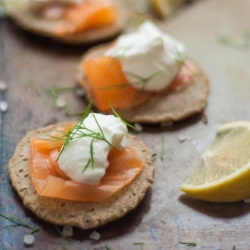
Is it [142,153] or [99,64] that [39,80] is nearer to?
[99,64]

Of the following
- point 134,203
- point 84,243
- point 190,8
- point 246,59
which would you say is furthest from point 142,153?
point 190,8

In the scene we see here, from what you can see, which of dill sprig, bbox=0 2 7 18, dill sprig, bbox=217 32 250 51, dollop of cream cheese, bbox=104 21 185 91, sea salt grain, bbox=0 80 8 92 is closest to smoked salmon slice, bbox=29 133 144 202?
dollop of cream cheese, bbox=104 21 185 91

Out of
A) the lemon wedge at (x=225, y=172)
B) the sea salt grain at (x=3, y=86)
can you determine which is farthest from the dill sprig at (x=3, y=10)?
the lemon wedge at (x=225, y=172)

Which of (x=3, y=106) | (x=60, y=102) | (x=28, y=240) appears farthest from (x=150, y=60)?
(x=28, y=240)

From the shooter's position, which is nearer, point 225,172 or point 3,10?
point 225,172

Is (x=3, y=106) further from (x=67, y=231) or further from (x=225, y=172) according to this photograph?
(x=225, y=172)
